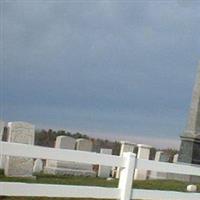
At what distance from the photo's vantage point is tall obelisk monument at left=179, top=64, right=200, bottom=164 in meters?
21.6

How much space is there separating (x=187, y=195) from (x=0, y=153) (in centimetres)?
402

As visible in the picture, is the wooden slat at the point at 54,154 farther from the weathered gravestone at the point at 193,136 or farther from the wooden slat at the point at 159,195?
the weathered gravestone at the point at 193,136

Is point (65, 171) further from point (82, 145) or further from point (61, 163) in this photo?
point (82, 145)

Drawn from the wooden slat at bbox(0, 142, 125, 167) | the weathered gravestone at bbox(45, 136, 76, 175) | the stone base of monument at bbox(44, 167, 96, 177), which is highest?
the wooden slat at bbox(0, 142, 125, 167)

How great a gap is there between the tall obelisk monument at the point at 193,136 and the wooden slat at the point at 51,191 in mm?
13995

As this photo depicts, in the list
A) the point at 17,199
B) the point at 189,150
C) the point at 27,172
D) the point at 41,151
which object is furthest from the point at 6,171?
the point at 189,150

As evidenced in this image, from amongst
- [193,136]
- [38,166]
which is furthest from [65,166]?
[193,136]

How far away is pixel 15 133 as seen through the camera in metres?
15.2

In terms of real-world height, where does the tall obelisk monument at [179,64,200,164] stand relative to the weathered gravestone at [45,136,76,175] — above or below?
above

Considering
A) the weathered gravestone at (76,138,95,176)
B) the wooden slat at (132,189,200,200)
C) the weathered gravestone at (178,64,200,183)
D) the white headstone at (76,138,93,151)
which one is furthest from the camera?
the weathered gravestone at (178,64,200,183)

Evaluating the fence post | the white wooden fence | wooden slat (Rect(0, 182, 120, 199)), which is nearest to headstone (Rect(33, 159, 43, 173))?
the white wooden fence

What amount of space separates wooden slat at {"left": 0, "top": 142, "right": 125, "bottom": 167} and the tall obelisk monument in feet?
46.0

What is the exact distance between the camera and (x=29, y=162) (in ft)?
48.5

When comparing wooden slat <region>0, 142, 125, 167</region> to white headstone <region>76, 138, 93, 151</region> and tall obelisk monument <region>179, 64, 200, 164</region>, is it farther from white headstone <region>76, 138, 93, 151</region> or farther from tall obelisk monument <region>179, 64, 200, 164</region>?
tall obelisk monument <region>179, 64, 200, 164</region>
